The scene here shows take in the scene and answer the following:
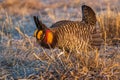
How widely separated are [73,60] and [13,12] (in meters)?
5.38

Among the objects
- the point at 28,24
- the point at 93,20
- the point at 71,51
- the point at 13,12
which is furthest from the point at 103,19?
the point at 13,12

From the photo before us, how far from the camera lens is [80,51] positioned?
4.25m

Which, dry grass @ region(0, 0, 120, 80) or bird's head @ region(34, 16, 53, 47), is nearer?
dry grass @ region(0, 0, 120, 80)

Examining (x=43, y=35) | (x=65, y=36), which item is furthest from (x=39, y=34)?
(x=65, y=36)

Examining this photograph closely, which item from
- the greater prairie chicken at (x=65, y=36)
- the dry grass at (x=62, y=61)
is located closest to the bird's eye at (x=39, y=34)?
the greater prairie chicken at (x=65, y=36)

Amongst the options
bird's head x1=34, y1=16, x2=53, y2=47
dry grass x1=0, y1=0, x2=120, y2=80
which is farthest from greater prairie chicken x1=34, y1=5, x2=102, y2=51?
dry grass x1=0, y1=0, x2=120, y2=80

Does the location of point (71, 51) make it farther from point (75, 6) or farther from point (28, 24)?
point (75, 6)

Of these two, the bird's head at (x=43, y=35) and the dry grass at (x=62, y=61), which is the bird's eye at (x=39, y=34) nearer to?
the bird's head at (x=43, y=35)

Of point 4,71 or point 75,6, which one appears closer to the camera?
point 4,71

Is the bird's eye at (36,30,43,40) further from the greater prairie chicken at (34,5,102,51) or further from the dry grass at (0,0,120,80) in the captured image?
the dry grass at (0,0,120,80)

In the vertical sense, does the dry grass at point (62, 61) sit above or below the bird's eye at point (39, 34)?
below

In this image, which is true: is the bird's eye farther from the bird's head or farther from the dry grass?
the dry grass

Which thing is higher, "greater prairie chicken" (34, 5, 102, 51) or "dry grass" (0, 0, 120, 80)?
"greater prairie chicken" (34, 5, 102, 51)

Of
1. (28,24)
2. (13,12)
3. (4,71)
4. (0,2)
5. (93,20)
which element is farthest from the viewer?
(0,2)
